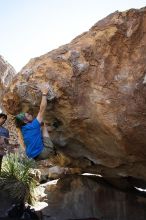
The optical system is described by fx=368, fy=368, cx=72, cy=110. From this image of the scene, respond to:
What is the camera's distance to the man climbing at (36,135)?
6988 mm

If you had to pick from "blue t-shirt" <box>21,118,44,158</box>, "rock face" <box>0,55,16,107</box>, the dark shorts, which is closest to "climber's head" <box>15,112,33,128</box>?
"blue t-shirt" <box>21,118,44,158</box>

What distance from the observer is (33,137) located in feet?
23.1

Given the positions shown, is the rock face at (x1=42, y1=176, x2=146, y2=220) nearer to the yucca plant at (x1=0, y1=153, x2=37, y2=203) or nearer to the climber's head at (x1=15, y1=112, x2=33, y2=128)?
the yucca plant at (x1=0, y1=153, x2=37, y2=203)

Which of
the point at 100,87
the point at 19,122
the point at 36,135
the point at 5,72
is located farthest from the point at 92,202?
the point at 5,72

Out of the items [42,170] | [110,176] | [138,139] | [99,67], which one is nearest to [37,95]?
[99,67]

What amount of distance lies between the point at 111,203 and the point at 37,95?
3841 millimetres

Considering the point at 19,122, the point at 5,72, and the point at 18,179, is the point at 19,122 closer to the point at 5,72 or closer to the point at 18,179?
A: the point at 18,179

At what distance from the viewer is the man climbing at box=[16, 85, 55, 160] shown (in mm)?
6988

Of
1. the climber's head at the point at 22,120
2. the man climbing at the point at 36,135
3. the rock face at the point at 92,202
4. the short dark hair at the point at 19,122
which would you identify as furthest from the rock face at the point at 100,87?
the rock face at the point at 92,202

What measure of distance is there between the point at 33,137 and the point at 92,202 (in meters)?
3.56

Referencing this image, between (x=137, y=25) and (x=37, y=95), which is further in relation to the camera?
(x=37, y=95)

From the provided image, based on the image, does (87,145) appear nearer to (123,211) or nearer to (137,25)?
(123,211)

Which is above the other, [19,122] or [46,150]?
[19,122]

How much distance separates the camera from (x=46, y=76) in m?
7.53
